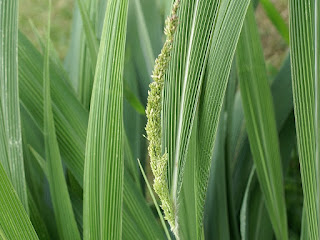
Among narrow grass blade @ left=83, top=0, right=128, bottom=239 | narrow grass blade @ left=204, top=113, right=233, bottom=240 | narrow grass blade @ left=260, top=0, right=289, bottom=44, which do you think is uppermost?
narrow grass blade @ left=260, top=0, right=289, bottom=44

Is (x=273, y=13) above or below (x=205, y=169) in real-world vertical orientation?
above

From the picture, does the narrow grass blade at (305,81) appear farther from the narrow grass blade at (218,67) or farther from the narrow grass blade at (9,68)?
the narrow grass blade at (9,68)

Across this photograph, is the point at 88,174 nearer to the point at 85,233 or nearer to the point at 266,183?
Result: the point at 85,233

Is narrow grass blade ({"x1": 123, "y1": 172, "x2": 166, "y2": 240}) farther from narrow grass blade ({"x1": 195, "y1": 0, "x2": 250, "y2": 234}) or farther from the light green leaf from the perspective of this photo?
narrow grass blade ({"x1": 195, "y1": 0, "x2": 250, "y2": 234})

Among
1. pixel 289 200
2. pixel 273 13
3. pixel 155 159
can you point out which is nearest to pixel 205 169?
pixel 155 159

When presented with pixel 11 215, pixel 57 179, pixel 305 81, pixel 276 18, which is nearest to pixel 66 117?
pixel 57 179

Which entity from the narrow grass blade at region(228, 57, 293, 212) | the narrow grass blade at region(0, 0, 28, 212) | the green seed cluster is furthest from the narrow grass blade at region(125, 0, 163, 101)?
the green seed cluster

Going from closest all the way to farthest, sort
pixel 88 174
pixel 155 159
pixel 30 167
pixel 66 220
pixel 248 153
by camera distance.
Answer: pixel 155 159 < pixel 88 174 < pixel 66 220 < pixel 30 167 < pixel 248 153
